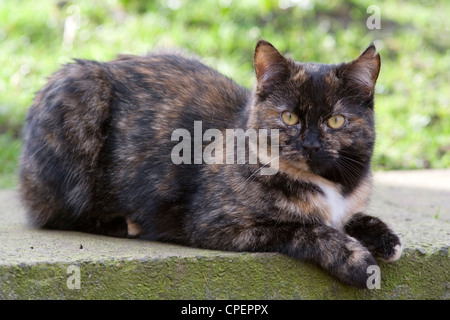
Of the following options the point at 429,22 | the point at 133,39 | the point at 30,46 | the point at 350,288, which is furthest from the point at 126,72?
the point at 429,22

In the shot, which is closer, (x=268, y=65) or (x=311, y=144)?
(x=311, y=144)

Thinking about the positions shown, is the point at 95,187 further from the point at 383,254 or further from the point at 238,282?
the point at 383,254

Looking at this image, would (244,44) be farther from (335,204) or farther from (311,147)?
(311,147)

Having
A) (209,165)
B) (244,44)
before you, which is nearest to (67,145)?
(209,165)

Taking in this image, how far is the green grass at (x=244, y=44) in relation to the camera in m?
5.98

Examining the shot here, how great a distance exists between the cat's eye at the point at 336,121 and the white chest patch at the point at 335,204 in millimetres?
279

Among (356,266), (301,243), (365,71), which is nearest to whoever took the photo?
(356,266)

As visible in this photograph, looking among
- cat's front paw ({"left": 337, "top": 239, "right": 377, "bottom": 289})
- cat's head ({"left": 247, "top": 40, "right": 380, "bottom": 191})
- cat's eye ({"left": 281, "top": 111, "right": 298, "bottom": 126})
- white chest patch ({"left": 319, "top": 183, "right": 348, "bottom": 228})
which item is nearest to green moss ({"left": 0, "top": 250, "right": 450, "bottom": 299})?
cat's front paw ({"left": 337, "top": 239, "right": 377, "bottom": 289})

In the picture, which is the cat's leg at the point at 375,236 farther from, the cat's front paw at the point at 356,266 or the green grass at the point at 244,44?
the green grass at the point at 244,44

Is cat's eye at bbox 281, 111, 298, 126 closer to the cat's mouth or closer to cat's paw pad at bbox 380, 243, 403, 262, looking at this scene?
the cat's mouth

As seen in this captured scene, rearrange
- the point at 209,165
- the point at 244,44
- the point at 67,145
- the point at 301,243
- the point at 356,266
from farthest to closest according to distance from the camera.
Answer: the point at 244,44 < the point at 67,145 < the point at 209,165 < the point at 301,243 < the point at 356,266

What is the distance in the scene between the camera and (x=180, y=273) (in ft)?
8.53

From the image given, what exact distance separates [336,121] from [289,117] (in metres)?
0.20
